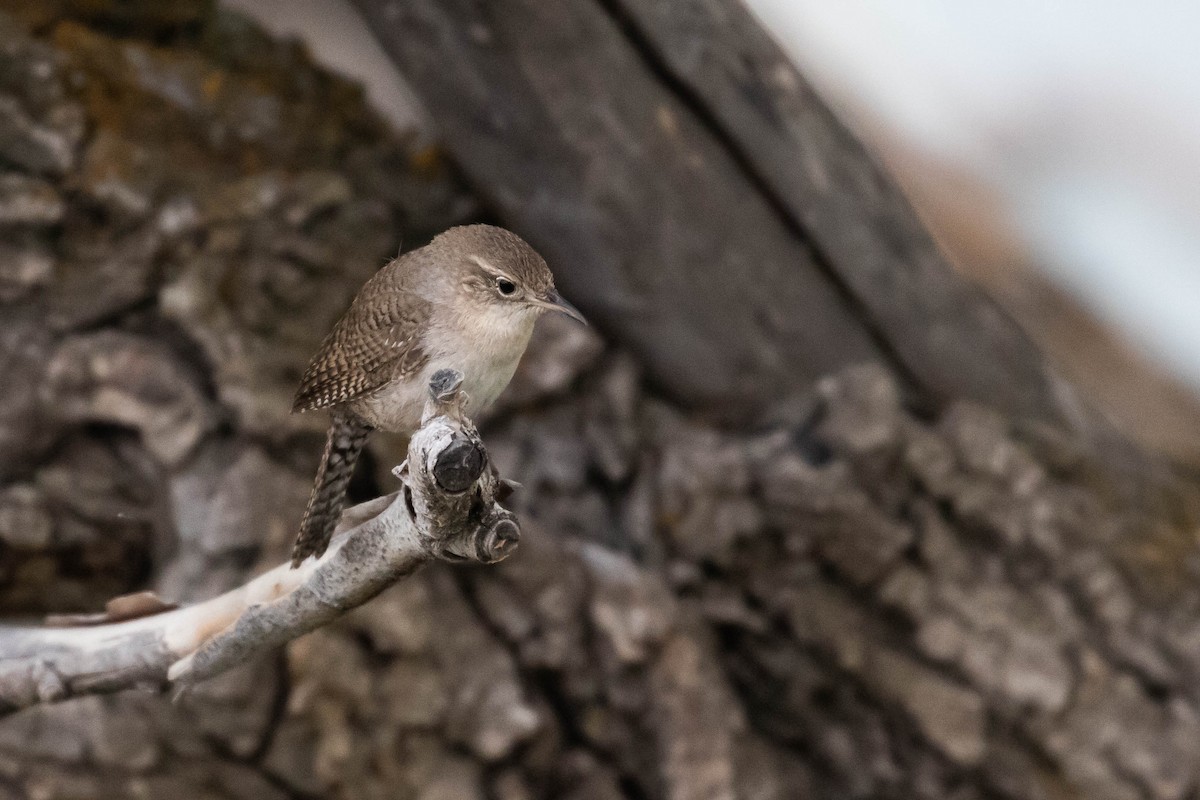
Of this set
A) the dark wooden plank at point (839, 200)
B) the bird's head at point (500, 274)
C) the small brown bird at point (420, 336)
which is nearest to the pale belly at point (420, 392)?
the small brown bird at point (420, 336)

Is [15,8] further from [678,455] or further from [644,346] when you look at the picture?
[678,455]

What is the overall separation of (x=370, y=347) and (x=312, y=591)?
366 mm

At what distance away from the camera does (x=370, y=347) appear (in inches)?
65.7

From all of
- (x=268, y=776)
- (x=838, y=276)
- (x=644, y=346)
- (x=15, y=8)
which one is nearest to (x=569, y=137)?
(x=644, y=346)

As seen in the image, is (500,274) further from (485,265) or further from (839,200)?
(839,200)

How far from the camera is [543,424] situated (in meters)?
3.37

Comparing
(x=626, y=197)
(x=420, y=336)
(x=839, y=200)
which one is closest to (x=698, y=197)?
(x=626, y=197)

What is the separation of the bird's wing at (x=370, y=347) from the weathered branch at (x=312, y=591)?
183 mm

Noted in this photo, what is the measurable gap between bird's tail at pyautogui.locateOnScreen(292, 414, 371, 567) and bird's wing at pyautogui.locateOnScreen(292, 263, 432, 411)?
109mm

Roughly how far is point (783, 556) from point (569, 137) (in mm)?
1476

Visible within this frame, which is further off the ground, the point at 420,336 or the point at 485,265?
the point at 485,265

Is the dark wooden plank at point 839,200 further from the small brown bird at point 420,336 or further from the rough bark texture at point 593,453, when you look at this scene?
the small brown bird at point 420,336

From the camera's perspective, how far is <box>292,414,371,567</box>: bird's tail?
65.4 inches

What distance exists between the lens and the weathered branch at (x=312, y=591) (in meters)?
1.34
